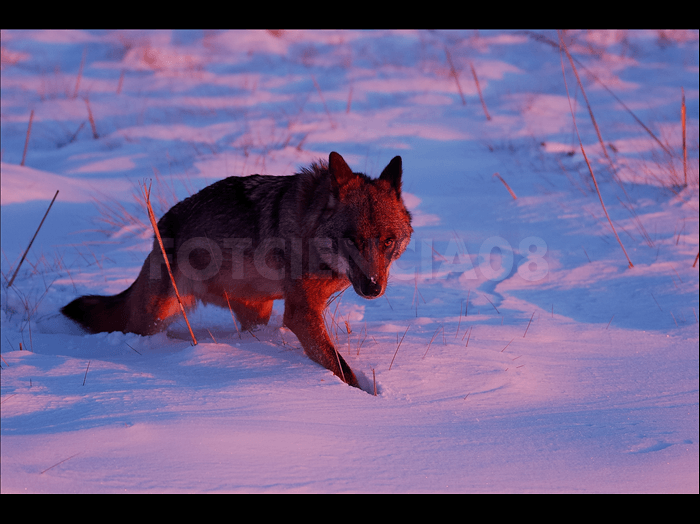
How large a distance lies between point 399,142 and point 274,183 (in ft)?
23.9

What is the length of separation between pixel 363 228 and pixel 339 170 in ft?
1.65

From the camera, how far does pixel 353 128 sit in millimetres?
12562

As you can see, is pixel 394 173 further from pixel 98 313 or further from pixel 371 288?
pixel 98 313

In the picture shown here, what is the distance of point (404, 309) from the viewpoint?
5.70 metres

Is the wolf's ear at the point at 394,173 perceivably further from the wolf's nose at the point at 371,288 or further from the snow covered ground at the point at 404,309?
the snow covered ground at the point at 404,309

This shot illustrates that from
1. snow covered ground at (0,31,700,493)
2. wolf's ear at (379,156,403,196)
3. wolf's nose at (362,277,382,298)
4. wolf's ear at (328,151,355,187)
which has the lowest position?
snow covered ground at (0,31,700,493)

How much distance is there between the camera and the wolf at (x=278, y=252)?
421cm

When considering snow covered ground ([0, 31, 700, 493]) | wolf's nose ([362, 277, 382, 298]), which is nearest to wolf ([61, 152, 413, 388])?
wolf's nose ([362, 277, 382, 298])

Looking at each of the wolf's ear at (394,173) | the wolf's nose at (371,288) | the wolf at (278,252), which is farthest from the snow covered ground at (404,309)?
the wolf's ear at (394,173)

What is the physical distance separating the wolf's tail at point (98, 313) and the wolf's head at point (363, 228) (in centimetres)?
214

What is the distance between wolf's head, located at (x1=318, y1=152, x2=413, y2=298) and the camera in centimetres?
412

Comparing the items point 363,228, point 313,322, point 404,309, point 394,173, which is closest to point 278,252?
point 313,322

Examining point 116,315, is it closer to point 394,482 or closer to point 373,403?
point 373,403

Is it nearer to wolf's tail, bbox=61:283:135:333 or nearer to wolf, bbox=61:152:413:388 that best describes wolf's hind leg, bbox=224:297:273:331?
wolf, bbox=61:152:413:388
